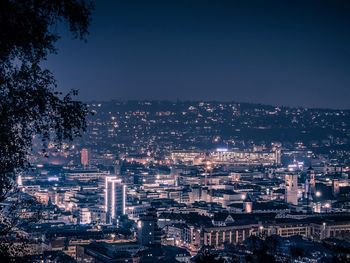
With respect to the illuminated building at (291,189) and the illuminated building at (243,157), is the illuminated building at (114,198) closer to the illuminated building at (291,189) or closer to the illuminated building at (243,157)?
the illuminated building at (291,189)

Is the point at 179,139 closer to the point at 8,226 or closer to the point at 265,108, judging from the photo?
the point at 265,108

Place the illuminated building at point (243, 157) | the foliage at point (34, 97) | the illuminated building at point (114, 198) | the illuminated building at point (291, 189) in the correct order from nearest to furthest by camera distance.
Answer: the foliage at point (34, 97) < the illuminated building at point (114, 198) < the illuminated building at point (291, 189) < the illuminated building at point (243, 157)

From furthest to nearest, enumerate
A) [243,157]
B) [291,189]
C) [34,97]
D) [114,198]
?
[243,157]
[291,189]
[114,198]
[34,97]

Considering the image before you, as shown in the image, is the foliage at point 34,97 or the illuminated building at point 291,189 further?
the illuminated building at point 291,189

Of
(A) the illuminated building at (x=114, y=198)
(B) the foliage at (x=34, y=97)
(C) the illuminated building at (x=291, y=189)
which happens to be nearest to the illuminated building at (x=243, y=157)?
(C) the illuminated building at (x=291, y=189)

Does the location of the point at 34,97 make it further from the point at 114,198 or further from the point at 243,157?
the point at 243,157

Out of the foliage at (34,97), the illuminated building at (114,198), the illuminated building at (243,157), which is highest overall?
the foliage at (34,97)

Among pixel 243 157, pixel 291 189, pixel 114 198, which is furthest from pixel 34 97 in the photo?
pixel 243 157

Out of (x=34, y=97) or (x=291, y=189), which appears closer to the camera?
(x=34, y=97)

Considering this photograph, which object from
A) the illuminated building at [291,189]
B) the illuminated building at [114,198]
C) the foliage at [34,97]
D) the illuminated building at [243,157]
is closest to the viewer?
the foliage at [34,97]

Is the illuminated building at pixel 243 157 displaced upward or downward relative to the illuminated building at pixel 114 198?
upward

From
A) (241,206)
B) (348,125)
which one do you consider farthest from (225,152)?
(241,206)
